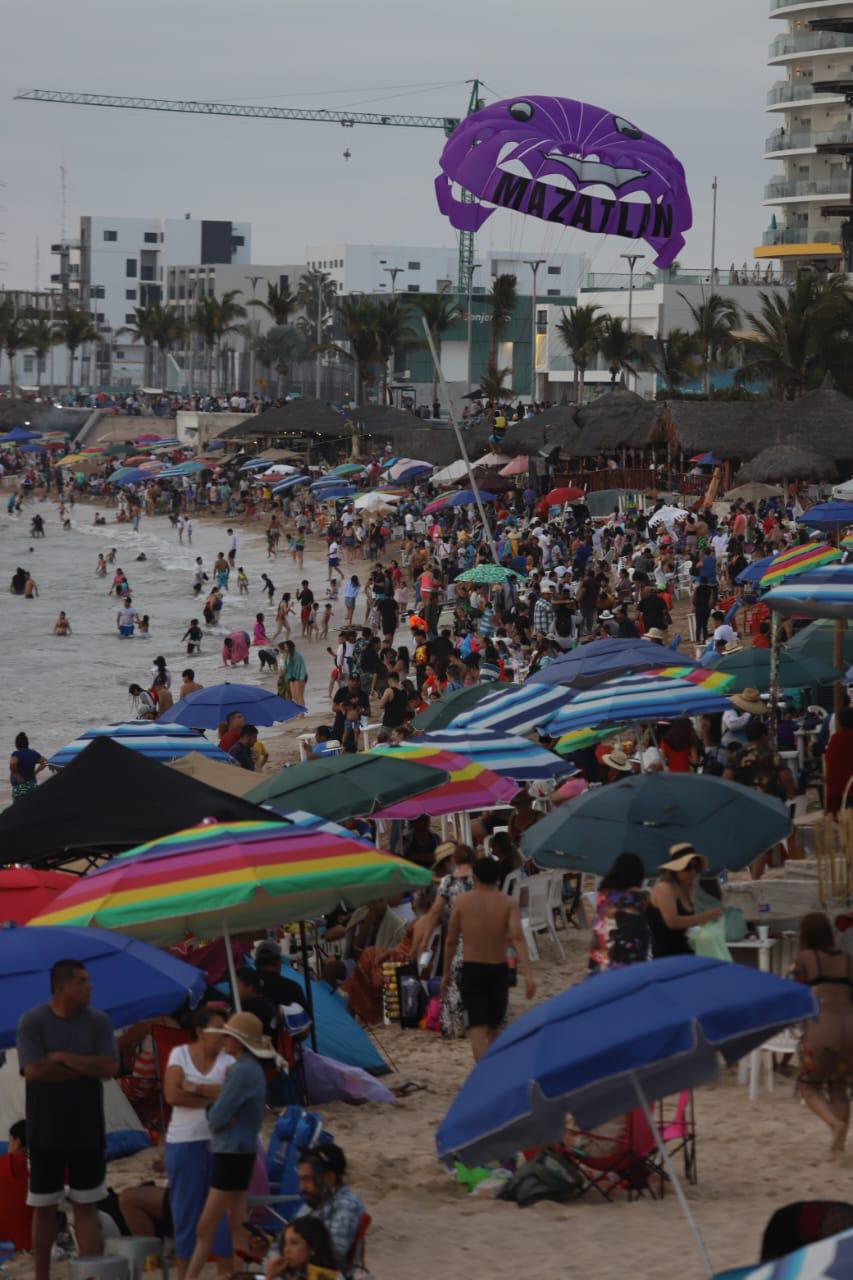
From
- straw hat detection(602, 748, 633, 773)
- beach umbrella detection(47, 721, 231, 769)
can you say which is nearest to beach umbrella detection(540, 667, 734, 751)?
straw hat detection(602, 748, 633, 773)

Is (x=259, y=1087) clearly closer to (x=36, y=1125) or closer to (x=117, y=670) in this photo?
(x=36, y=1125)

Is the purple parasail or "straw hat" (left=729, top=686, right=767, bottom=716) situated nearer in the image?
"straw hat" (left=729, top=686, right=767, bottom=716)

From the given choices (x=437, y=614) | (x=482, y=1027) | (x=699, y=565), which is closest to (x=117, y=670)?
(x=437, y=614)

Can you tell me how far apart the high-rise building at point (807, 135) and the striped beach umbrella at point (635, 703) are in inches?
2474

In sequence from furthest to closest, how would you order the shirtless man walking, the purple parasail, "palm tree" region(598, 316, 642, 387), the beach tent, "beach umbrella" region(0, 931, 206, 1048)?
"palm tree" region(598, 316, 642, 387)
the purple parasail
the beach tent
the shirtless man walking
"beach umbrella" region(0, 931, 206, 1048)

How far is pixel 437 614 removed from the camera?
2769 centimetres

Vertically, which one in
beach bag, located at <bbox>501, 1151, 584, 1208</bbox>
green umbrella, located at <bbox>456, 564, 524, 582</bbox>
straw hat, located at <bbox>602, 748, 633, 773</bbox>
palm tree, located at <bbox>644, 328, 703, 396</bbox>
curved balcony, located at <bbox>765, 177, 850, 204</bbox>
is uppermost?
curved balcony, located at <bbox>765, 177, 850, 204</bbox>

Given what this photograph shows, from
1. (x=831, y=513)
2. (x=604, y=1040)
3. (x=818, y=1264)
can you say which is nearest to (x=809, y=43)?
(x=831, y=513)

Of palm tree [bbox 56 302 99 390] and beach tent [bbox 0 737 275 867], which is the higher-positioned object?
palm tree [bbox 56 302 99 390]

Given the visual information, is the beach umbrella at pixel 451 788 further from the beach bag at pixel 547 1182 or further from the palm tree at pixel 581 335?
the palm tree at pixel 581 335

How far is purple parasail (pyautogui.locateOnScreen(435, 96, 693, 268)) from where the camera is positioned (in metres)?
21.3

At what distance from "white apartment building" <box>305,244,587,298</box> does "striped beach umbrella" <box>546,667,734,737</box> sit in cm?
11224

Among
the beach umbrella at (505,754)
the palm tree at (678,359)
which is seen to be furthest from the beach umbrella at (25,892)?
the palm tree at (678,359)

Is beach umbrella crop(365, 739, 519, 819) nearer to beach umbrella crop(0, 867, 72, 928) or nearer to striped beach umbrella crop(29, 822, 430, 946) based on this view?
beach umbrella crop(0, 867, 72, 928)
